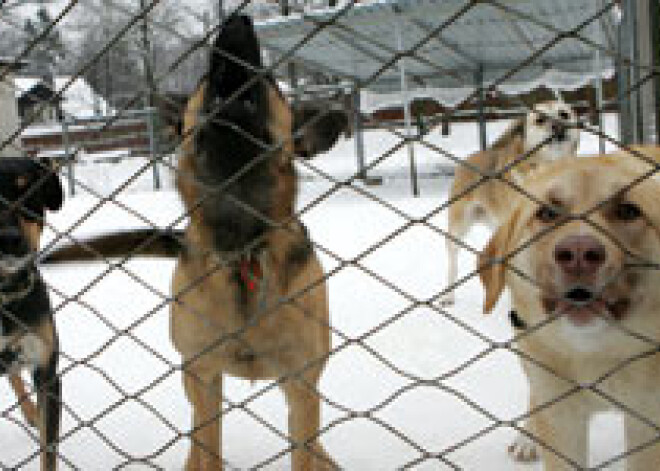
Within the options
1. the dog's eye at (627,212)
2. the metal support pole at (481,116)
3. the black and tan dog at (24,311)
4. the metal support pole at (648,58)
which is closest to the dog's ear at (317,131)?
the dog's eye at (627,212)

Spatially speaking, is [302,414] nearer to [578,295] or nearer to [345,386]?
[578,295]

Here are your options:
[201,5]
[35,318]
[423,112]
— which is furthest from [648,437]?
[423,112]

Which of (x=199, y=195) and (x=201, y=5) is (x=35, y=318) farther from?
(x=201, y=5)

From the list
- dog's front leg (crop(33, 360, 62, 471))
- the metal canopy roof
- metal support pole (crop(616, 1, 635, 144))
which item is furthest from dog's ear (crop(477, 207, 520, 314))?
the metal canopy roof

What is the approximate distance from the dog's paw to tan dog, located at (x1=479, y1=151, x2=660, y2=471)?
1.80ft

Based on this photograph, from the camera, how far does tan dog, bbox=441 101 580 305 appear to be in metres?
4.86

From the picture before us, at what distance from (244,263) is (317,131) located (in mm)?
454

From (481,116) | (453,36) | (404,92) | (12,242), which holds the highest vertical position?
(12,242)

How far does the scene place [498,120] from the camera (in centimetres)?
1289

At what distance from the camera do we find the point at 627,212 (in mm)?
1505

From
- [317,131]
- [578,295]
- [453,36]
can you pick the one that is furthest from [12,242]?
[453,36]

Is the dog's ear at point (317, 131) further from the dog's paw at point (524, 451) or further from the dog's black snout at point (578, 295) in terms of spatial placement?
the dog's paw at point (524, 451)

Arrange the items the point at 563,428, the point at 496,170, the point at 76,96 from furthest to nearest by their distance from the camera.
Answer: the point at 76,96
the point at 496,170
the point at 563,428

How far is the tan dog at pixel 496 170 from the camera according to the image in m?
4.86
